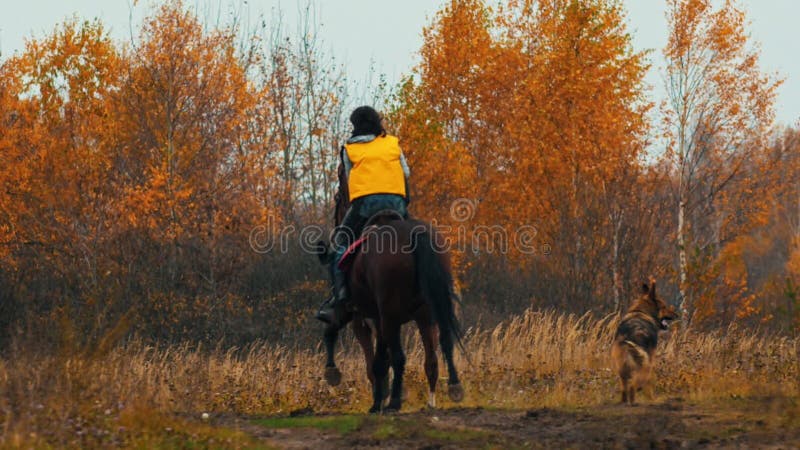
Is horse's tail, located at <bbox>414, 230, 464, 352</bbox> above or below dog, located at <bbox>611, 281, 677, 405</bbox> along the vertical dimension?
above

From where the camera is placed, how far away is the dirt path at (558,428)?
7023 millimetres

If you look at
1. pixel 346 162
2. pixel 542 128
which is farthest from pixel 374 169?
pixel 542 128

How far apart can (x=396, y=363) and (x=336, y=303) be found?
115 centimetres

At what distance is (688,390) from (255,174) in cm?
1819

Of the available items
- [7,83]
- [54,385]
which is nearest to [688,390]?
[54,385]

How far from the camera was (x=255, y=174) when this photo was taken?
27.5 metres

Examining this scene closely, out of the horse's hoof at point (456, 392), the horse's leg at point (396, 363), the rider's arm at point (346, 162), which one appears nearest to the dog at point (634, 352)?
the horse's hoof at point (456, 392)

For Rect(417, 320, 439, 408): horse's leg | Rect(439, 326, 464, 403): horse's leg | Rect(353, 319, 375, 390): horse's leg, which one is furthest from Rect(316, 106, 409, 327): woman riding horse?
Rect(439, 326, 464, 403): horse's leg

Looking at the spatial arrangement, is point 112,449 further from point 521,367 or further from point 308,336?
point 308,336

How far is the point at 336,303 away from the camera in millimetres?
10320

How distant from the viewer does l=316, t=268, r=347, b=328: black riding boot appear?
10031mm

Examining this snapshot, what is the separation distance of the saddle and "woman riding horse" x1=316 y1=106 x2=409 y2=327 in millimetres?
130

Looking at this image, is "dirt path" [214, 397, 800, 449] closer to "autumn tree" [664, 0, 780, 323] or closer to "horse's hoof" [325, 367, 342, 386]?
"horse's hoof" [325, 367, 342, 386]

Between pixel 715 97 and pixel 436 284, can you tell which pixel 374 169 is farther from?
pixel 715 97
